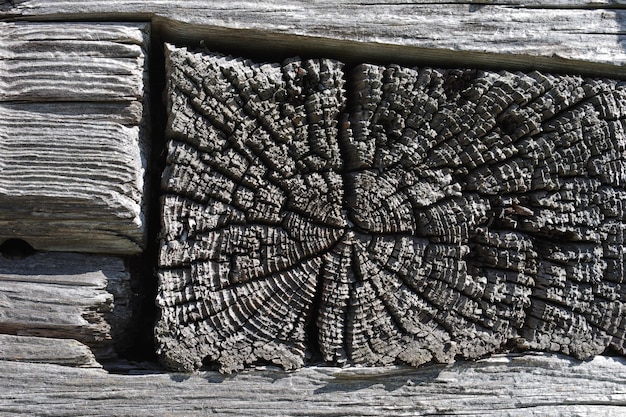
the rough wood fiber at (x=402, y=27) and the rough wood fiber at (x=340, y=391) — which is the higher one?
the rough wood fiber at (x=402, y=27)

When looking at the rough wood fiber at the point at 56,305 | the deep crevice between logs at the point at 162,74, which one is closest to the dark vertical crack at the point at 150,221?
the deep crevice between logs at the point at 162,74

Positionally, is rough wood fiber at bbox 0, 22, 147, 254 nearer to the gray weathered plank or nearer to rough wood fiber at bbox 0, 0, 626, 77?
rough wood fiber at bbox 0, 0, 626, 77

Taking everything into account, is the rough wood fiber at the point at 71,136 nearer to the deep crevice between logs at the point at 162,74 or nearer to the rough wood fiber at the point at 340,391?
the deep crevice between logs at the point at 162,74

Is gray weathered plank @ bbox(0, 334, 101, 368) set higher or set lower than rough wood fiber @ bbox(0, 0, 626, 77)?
lower

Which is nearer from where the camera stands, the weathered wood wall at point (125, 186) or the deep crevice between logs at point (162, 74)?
the weathered wood wall at point (125, 186)

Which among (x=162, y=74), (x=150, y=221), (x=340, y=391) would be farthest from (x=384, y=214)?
(x=162, y=74)

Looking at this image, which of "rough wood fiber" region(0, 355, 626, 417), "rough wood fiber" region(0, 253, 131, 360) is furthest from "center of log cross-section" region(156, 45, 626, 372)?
"rough wood fiber" region(0, 253, 131, 360)

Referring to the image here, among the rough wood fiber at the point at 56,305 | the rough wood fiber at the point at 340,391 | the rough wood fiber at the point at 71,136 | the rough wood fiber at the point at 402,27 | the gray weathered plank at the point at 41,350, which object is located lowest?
the rough wood fiber at the point at 340,391

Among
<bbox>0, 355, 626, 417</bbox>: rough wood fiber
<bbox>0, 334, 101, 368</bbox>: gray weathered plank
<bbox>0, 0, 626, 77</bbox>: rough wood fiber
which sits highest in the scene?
<bbox>0, 0, 626, 77</bbox>: rough wood fiber
